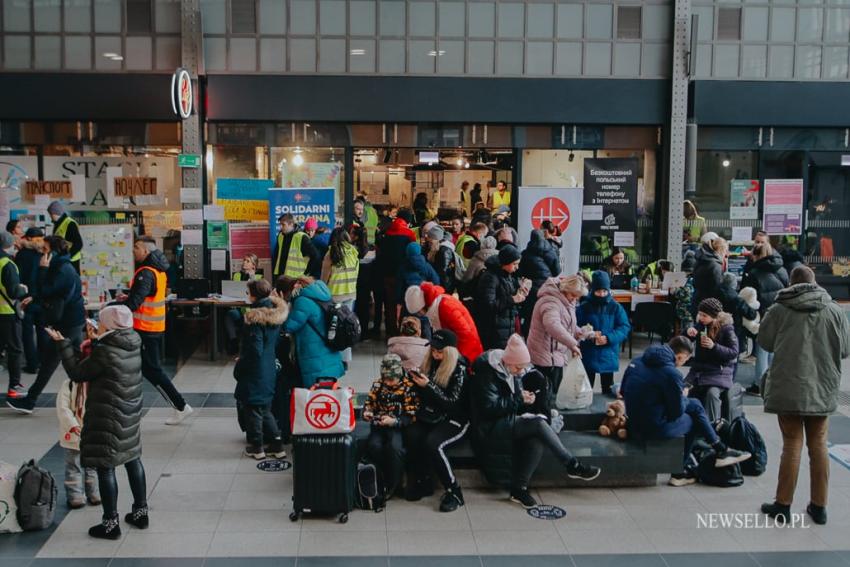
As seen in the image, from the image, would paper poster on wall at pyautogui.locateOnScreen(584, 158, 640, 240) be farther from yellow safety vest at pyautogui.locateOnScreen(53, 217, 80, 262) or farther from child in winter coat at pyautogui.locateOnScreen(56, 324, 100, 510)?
child in winter coat at pyautogui.locateOnScreen(56, 324, 100, 510)

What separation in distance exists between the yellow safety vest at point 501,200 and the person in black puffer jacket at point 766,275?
564cm

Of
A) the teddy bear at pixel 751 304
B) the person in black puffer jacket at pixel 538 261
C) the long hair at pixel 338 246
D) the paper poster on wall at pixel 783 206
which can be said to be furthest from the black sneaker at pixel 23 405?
the paper poster on wall at pixel 783 206

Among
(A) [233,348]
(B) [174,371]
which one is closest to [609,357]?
(A) [233,348]

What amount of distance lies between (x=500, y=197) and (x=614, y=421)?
9567 millimetres

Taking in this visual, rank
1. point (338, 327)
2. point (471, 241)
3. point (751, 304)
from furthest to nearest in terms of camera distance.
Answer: point (471, 241) < point (751, 304) < point (338, 327)

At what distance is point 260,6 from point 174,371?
645 centimetres

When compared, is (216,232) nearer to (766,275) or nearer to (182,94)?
(182,94)

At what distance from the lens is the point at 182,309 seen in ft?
46.6

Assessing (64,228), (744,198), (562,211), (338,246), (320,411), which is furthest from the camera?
(744,198)

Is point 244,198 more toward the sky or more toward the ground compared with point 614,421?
more toward the sky

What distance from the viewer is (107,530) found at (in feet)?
23.9

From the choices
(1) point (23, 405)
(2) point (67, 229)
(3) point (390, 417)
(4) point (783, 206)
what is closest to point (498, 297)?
(3) point (390, 417)

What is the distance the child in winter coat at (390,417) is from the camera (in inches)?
316

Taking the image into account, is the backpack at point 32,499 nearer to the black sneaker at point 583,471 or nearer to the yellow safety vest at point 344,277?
the black sneaker at point 583,471
